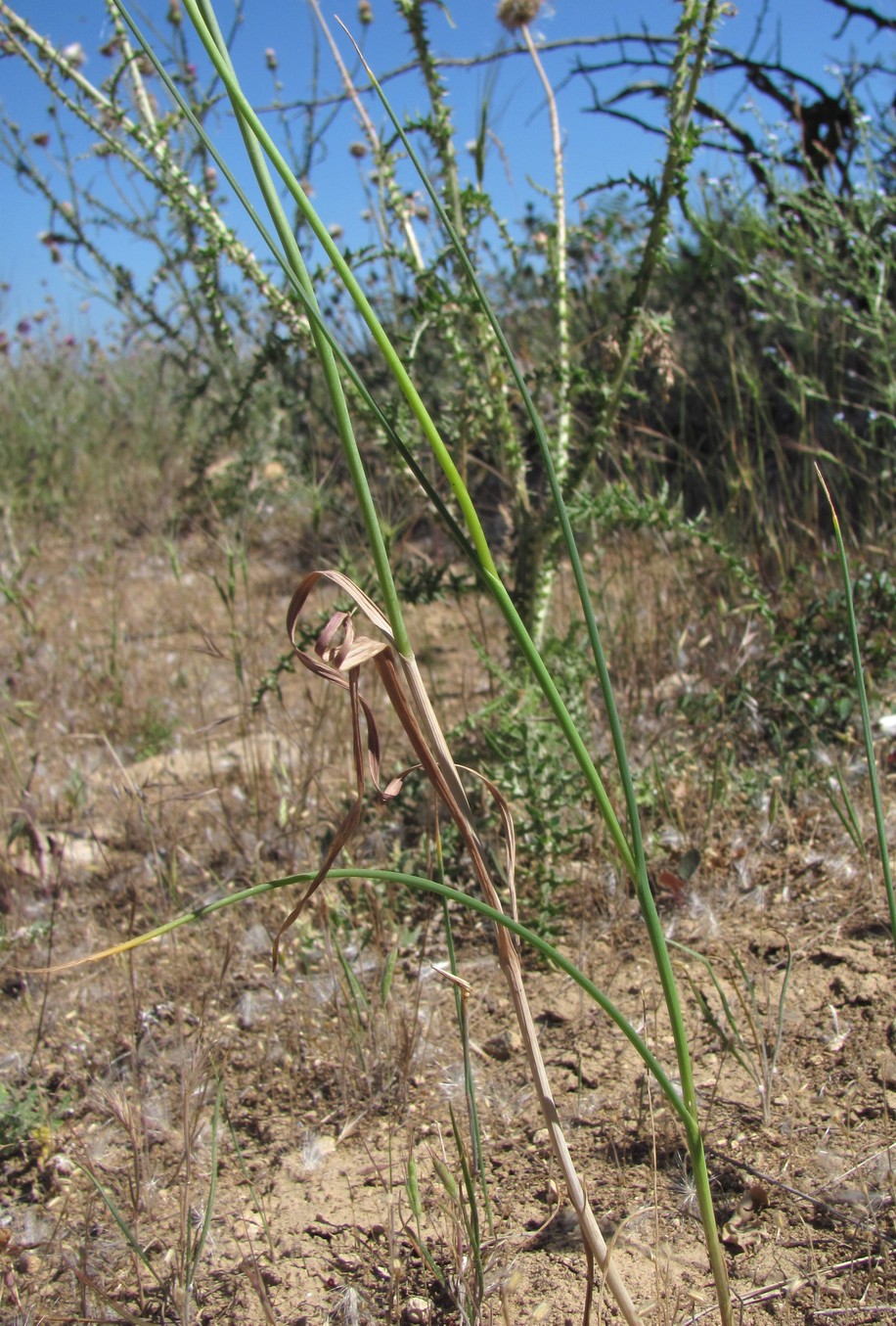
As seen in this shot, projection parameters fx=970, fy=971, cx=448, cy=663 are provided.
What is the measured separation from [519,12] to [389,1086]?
242 cm

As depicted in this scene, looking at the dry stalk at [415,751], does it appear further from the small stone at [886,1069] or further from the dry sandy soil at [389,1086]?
the small stone at [886,1069]

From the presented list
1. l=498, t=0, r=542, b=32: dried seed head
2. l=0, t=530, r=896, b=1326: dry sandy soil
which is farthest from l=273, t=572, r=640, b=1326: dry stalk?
l=498, t=0, r=542, b=32: dried seed head

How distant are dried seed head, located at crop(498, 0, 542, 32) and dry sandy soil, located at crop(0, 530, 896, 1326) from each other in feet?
5.21

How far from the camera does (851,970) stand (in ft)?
4.89

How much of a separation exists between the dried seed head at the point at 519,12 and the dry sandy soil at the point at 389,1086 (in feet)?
5.21

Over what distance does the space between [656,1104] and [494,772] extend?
0.69 meters

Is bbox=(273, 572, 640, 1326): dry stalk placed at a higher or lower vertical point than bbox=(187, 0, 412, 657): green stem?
lower

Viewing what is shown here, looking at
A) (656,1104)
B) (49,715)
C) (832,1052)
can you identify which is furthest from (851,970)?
(49,715)

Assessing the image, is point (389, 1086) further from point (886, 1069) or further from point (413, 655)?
point (413, 655)

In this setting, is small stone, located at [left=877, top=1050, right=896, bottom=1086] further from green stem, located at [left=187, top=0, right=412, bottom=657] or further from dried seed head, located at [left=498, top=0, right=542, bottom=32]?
dried seed head, located at [left=498, top=0, right=542, bottom=32]

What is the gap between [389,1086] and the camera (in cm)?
142

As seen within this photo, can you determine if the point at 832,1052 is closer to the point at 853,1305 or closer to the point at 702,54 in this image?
the point at 853,1305

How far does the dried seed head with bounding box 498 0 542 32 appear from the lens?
236 centimetres

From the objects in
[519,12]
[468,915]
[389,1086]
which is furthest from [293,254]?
[519,12]
